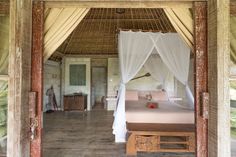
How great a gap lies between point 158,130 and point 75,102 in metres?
5.72

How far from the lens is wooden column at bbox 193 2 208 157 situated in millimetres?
2428

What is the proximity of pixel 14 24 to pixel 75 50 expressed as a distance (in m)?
7.53

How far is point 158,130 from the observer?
4.34 m

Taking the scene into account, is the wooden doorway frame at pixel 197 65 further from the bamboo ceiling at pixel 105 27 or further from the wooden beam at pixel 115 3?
the bamboo ceiling at pixel 105 27

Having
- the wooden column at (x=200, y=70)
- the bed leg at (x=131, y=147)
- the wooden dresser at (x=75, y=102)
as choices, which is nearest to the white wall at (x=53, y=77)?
the wooden dresser at (x=75, y=102)

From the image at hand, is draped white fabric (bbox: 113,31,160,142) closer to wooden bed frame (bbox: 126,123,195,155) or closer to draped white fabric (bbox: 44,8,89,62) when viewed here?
wooden bed frame (bbox: 126,123,195,155)

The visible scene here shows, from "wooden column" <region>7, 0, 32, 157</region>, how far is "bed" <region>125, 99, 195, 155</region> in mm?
2343

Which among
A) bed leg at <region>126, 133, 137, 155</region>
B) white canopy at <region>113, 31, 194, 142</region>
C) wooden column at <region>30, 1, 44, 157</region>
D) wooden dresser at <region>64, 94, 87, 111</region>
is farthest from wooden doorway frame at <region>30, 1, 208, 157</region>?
wooden dresser at <region>64, 94, 87, 111</region>

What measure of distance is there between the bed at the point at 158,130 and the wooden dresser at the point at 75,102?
15.3 ft

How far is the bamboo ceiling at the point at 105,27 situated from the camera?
5.47 metres

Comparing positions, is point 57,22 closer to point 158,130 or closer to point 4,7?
point 4,7

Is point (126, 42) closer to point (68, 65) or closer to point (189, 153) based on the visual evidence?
point (189, 153)

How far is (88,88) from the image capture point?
10.1 metres

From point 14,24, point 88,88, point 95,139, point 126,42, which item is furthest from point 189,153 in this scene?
point 88,88
